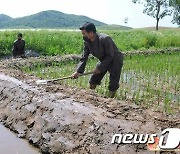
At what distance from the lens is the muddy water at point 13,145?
4.35 m

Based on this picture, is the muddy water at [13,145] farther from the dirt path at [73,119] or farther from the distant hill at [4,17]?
the distant hill at [4,17]

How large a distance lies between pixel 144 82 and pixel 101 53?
275 cm

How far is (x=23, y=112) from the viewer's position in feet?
17.3

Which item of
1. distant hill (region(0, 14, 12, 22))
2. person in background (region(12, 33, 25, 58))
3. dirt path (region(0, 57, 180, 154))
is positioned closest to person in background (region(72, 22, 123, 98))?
dirt path (region(0, 57, 180, 154))

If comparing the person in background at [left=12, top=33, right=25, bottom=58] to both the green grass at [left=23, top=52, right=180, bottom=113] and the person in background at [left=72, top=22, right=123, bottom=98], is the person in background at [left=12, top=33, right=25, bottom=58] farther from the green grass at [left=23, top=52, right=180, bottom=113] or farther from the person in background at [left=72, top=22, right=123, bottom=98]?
the person in background at [left=72, top=22, right=123, bottom=98]

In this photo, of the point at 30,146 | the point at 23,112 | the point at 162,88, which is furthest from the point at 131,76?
the point at 30,146

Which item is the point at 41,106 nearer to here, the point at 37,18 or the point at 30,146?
the point at 30,146

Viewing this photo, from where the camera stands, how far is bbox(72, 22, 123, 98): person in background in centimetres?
524

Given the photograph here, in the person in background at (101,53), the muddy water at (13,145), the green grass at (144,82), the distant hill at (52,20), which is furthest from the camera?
the distant hill at (52,20)
